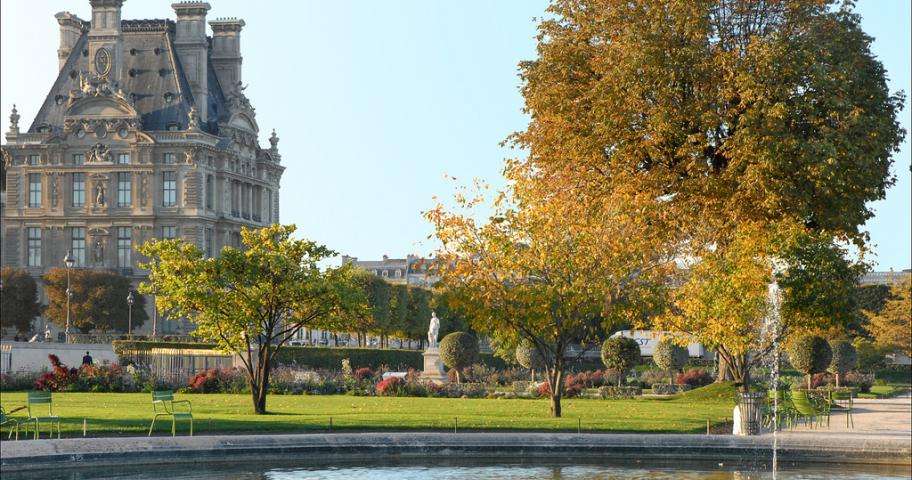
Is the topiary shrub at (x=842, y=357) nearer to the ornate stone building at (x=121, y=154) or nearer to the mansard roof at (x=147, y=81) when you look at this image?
the ornate stone building at (x=121, y=154)

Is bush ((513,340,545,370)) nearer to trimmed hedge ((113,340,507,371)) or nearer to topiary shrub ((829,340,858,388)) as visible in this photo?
trimmed hedge ((113,340,507,371))

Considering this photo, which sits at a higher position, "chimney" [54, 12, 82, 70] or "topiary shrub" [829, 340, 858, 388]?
"chimney" [54, 12, 82, 70]

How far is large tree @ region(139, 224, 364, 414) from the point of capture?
2742 centimetres

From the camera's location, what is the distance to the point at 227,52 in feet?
338

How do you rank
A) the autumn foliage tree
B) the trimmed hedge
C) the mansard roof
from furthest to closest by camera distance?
the mansard roof < the trimmed hedge < the autumn foliage tree

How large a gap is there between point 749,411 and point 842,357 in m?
29.5

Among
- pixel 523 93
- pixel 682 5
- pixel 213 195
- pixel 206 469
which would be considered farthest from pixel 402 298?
pixel 206 469

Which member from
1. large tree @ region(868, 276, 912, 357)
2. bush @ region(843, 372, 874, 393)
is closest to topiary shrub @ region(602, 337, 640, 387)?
bush @ region(843, 372, 874, 393)

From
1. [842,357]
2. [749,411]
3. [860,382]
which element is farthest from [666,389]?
[749,411]

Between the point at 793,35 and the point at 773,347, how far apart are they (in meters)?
8.27

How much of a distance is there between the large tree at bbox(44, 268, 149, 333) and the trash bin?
66.9 m

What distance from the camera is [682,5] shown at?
32062 millimetres

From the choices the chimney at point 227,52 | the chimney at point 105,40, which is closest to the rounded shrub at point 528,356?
the chimney at point 105,40

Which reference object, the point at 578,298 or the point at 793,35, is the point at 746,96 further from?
the point at 578,298
